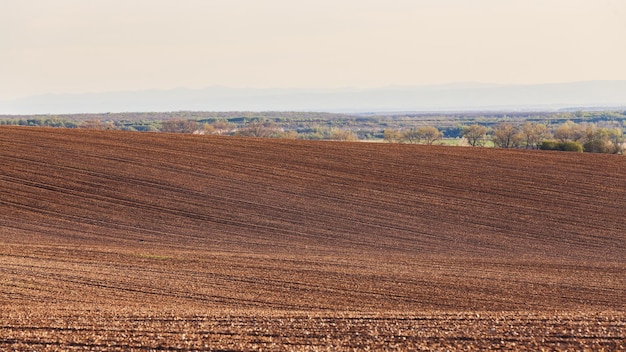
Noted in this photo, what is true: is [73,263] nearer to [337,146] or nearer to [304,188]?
[304,188]

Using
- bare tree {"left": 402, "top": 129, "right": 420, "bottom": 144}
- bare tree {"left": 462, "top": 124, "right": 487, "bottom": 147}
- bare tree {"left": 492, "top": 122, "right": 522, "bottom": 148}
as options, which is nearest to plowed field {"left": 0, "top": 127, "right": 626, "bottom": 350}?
bare tree {"left": 492, "top": 122, "right": 522, "bottom": 148}

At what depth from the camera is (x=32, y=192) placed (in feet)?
95.2

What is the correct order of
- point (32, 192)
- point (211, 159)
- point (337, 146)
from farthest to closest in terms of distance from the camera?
point (337, 146)
point (211, 159)
point (32, 192)

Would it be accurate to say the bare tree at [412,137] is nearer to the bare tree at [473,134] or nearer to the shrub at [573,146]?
the bare tree at [473,134]

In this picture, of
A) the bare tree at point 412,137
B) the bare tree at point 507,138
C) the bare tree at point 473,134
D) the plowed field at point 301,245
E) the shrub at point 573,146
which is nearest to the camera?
the plowed field at point 301,245

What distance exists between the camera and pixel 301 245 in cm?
2430

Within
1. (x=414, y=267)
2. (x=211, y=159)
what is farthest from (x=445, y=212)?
(x=211, y=159)

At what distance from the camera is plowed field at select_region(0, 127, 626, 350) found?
11.1 metres

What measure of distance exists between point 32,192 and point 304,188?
1226 centimetres


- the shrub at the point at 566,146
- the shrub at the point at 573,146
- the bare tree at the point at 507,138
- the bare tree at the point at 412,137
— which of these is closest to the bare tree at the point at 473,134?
the bare tree at the point at 507,138

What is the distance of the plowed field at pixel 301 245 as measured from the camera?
36.4ft

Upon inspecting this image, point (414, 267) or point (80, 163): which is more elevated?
point (80, 163)

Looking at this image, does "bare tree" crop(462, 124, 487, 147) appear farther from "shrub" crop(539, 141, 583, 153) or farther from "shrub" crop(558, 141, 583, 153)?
"shrub" crop(558, 141, 583, 153)

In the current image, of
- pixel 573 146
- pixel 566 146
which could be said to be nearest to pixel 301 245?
pixel 573 146
